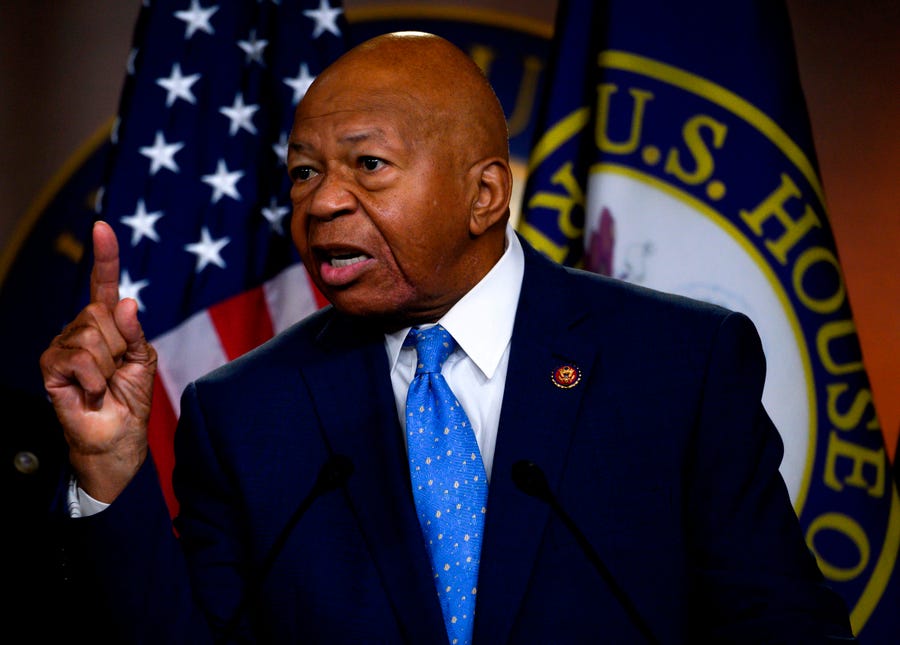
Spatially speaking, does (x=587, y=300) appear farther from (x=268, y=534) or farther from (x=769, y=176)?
(x=769, y=176)

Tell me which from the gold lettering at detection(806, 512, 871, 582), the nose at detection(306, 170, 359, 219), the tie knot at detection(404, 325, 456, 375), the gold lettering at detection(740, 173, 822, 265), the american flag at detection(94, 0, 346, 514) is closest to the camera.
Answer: the nose at detection(306, 170, 359, 219)

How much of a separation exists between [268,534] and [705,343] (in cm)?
73

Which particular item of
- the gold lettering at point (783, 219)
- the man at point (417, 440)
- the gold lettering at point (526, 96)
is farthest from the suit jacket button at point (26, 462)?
the gold lettering at point (526, 96)

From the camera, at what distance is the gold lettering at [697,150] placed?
2.60m

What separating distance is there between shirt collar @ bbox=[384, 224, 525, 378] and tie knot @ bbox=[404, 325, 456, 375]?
14mm

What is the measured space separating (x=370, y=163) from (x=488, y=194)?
226 mm

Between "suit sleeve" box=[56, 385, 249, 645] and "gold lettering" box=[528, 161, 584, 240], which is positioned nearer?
"suit sleeve" box=[56, 385, 249, 645]

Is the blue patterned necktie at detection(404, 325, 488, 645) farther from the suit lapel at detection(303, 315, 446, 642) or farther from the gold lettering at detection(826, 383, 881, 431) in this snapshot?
the gold lettering at detection(826, 383, 881, 431)

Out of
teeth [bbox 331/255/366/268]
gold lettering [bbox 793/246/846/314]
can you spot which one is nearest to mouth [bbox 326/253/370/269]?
teeth [bbox 331/255/366/268]

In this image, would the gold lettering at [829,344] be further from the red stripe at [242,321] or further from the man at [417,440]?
the red stripe at [242,321]

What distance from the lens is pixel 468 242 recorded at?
1.66 meters

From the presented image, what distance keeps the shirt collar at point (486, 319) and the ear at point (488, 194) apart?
9cm

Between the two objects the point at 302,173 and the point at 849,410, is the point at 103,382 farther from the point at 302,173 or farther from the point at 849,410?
the point at 849,410

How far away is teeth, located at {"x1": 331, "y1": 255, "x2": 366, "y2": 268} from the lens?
1.56 meters
